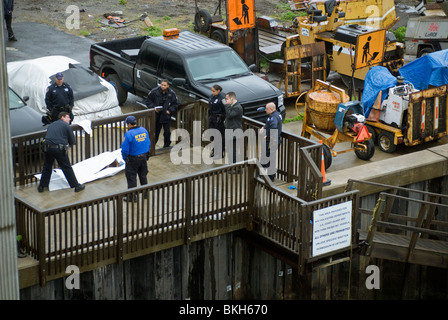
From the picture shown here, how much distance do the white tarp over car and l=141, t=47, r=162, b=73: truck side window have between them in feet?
3.48

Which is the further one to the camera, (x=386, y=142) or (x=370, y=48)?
(x=370, y=48)

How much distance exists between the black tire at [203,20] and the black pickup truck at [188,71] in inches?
245

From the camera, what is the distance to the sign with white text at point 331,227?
42.3ft

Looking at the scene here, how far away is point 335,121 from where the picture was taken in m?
16.9

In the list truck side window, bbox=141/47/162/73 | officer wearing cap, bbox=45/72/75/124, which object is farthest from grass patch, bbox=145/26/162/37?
officer wearing cap, bbox=45/72/75/124

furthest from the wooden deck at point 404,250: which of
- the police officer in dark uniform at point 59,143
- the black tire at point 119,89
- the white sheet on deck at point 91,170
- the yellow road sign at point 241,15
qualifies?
the yellow road sign at point 241,15

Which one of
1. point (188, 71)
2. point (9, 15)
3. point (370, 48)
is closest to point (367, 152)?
point (188, 71)

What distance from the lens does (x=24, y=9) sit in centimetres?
2939

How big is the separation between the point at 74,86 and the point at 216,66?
3.26 metres

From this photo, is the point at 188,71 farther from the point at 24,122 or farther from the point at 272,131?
the point at 272,131

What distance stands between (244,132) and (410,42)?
12.7 metres
